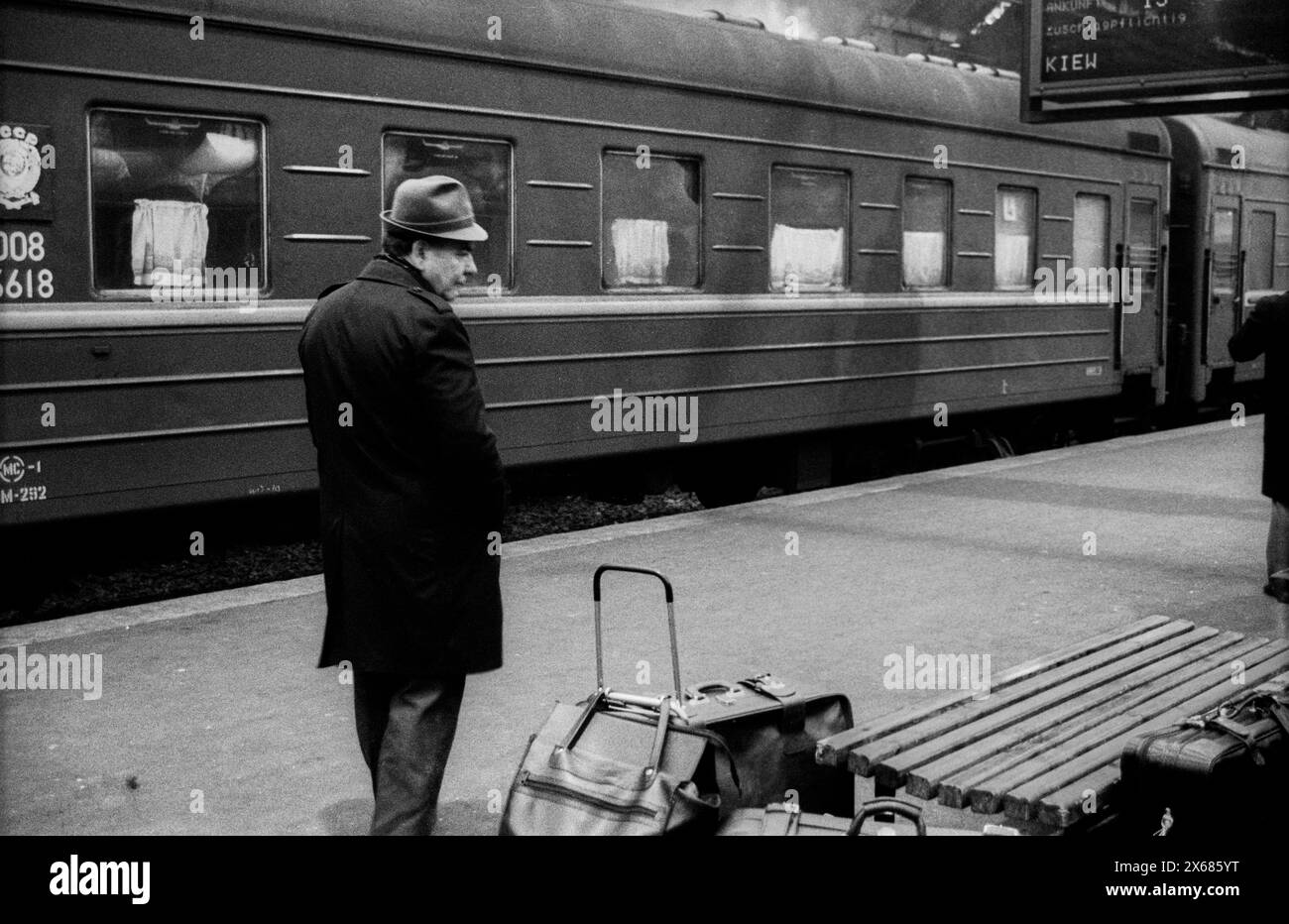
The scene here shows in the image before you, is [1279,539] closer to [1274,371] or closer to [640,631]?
[1274,371]

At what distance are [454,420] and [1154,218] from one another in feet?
41.1

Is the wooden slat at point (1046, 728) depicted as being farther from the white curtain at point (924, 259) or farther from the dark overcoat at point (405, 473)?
the white curtain at point (924, 259)

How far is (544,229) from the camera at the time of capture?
872cm

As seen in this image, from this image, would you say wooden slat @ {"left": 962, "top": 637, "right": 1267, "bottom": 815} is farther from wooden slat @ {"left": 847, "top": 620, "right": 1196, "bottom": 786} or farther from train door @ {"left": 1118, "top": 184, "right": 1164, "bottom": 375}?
train door @ {"left": 1118, "top": 184, "right": 1164, "bottom": 375}

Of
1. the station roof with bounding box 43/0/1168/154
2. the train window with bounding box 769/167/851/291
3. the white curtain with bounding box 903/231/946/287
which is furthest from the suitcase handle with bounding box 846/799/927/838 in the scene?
the white curtain with bounding box 903/231/946/287

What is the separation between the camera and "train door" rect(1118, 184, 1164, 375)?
A: 47.3ft

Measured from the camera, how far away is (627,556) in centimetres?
820

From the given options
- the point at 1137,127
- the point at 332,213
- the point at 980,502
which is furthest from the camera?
the point at 1137,127

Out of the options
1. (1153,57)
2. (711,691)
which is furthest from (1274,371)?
(711,691)

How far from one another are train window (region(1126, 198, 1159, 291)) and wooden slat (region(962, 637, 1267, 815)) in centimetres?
1018

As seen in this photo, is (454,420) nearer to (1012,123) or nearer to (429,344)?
(429,344)

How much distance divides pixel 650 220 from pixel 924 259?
3.13m
